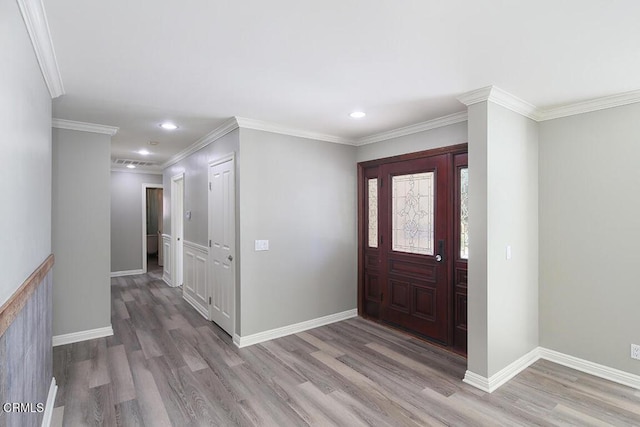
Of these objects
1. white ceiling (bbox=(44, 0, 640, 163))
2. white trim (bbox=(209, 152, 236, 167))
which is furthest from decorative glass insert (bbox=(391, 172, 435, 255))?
white trim (bbox=(209, 152, 236, 167))

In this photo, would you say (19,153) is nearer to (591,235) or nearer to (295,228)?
(295,228)

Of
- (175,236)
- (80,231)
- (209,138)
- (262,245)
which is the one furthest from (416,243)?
(175,236)

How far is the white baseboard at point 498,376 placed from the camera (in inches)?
107

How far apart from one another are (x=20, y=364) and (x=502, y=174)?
336cm

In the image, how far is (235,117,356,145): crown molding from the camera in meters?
3.59

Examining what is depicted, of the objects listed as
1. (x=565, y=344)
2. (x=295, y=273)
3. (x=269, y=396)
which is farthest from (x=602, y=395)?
(x=295, y=273)

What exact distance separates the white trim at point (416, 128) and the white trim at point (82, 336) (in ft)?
12.6

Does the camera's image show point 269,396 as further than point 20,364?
Yes

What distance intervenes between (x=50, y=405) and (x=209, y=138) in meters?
3.04

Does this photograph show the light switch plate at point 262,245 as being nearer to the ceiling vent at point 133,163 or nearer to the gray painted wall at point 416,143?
the gray painted wall at point 416,143

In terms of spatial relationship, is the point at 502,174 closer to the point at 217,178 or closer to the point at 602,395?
the point at 602,395

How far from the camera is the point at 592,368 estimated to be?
9.75ft

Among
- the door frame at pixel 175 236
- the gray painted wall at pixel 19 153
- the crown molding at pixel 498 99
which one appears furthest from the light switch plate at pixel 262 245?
the door frame at pixel 175 236

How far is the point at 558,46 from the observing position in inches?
78.0
